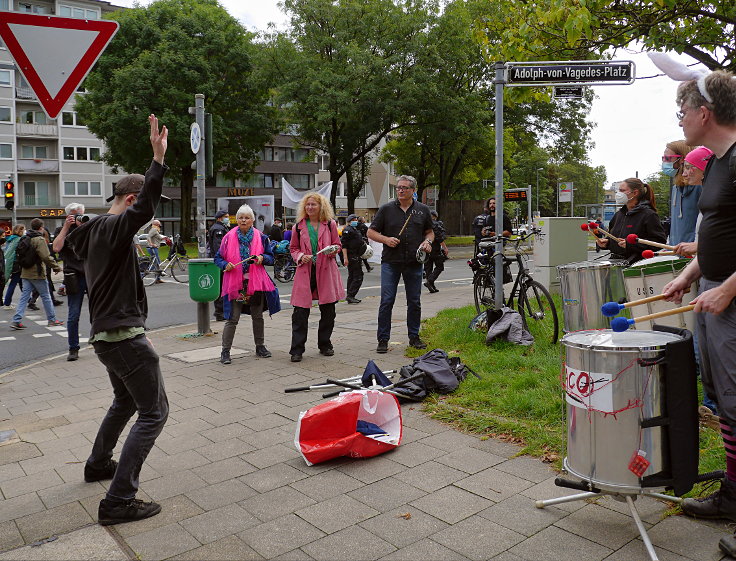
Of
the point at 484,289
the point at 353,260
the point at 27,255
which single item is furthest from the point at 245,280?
the point at 353,260

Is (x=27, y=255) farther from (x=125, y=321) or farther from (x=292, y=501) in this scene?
(x=292, y=501)

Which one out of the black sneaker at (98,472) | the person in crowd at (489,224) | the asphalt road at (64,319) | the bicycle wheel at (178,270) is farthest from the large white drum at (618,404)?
the bicycle wheel at (178,270)

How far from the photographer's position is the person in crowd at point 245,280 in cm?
767

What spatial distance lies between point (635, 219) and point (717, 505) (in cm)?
406

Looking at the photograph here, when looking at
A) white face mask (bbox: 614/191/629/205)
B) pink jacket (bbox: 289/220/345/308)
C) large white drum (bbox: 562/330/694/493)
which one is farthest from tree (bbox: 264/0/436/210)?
large white drum (bbox: 562/330/694/493)

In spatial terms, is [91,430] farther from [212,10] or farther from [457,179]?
[457,179]

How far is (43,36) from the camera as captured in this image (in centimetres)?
388

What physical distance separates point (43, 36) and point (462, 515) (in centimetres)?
361

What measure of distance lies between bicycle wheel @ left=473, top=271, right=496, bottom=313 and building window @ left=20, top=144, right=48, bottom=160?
184ft

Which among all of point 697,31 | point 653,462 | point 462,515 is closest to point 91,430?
point 462,515

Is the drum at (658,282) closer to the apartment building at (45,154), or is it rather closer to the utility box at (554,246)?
the utility box at (554,246)

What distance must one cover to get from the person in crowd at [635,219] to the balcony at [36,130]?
5831cm

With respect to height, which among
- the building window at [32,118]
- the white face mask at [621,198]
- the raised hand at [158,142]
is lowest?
the white face mask at [621,198]

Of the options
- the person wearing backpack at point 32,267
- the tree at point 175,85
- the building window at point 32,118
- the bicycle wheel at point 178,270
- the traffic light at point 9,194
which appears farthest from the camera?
the building window at point 32,118
